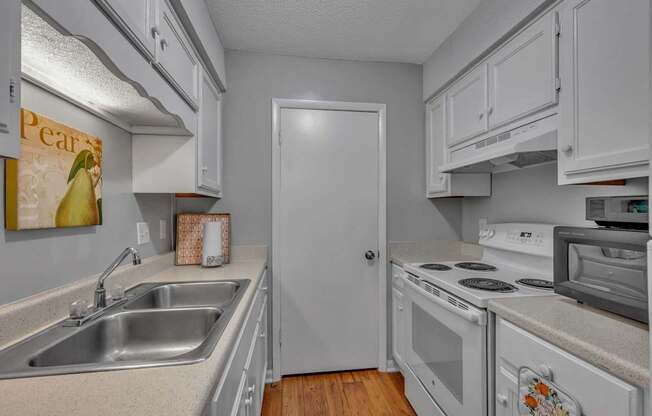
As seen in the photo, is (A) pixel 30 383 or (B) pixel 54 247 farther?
(B) pixel 54 247

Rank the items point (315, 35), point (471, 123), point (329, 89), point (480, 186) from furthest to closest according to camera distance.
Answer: point (329, 89)
point (480, 186)
point (315, 35)
point (471, 123)

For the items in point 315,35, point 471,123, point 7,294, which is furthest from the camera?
point 315,35

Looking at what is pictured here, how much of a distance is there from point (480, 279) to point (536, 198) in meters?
0.63

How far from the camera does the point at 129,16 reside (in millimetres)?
895

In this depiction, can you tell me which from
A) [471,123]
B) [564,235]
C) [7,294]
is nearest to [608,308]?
[564,235]

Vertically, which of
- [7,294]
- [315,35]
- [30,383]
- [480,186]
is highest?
[315,35]

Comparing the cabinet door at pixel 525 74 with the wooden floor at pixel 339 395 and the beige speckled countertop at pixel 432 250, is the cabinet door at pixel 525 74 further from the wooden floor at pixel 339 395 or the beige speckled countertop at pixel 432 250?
the wooden floor at pixel 339 395

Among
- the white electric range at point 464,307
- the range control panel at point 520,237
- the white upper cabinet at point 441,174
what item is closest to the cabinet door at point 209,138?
the white electric range at point 464,307

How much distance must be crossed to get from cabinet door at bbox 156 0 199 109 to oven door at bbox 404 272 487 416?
1589 mm

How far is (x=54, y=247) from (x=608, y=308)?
188cm

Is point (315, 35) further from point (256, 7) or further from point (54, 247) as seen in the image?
point (54, 247)

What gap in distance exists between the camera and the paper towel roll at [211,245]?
195 centimetres

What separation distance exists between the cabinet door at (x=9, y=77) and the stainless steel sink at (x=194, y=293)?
3.67 feet

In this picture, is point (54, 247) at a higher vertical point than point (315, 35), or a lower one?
lower
